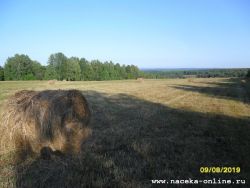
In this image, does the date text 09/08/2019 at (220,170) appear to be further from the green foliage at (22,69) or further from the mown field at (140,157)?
the green foliage at (22,69)

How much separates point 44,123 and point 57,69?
78.9 m

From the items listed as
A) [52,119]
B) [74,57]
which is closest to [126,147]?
[52,119]

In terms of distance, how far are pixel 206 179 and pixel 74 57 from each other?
84488mm

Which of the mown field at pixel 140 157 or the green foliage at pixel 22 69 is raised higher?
the green foliage at pixel 22 69

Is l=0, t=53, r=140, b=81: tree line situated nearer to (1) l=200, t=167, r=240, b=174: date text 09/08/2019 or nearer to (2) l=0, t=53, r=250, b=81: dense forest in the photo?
(2) l=0, t=53, r=250, b=81: dense forest

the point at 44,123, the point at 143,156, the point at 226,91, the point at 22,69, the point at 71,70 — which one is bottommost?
the point at 226,91

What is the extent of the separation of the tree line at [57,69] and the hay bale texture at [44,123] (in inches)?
2798

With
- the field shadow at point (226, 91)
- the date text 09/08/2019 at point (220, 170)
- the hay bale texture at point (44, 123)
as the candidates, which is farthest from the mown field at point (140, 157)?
the field shadow at point (226, 91)

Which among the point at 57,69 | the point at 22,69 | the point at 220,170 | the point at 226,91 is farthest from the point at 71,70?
the point at 220,170

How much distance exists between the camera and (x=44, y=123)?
6.50 metres

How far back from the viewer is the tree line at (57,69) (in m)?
74.9

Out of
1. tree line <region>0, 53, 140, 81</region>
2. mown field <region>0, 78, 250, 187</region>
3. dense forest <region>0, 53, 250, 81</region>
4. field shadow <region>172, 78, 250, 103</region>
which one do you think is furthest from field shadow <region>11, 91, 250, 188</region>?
tree line <region>0, 53, 140, 81</region>

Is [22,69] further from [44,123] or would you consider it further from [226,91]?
[44,123]

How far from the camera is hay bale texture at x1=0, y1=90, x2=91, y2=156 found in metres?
6.55
